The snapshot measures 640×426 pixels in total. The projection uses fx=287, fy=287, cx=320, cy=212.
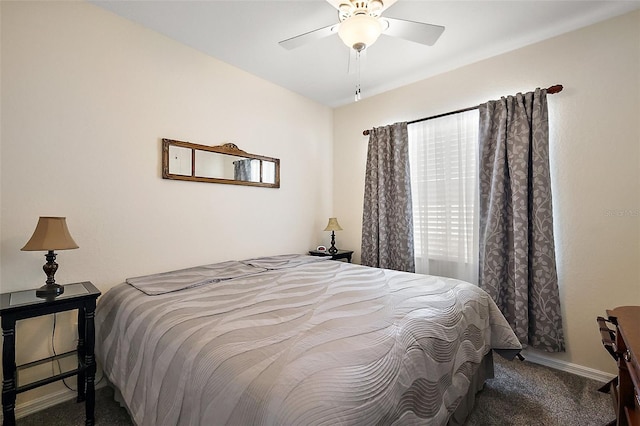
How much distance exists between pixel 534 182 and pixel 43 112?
11.6ft

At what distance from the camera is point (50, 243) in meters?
1.59

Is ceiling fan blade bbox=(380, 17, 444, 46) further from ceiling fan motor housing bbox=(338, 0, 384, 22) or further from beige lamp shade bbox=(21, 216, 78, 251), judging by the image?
beige lamp shade bbox=(21, 216, 78, 251)

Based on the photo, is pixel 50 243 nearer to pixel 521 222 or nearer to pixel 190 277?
pixel 190 277

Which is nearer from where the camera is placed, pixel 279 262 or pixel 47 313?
pixel 47 313

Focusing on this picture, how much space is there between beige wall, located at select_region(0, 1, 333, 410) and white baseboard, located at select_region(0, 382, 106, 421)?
0.04 meters

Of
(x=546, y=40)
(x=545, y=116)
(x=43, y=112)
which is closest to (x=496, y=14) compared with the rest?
(x=546, y=40)

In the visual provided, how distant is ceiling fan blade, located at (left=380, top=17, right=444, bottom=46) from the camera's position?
168 centimetres

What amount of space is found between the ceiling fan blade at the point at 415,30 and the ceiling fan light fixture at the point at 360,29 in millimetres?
170

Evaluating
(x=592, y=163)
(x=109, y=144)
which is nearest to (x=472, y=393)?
(x=592, y=163)

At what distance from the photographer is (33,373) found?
1796mm

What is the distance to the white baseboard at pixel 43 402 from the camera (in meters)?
1.74

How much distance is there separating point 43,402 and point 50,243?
1092 mm

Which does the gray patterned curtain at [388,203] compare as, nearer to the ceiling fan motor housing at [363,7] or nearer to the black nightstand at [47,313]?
the ceiling fan motor housing at [363,7]

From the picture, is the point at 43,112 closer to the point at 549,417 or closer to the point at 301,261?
the point at 301,261
